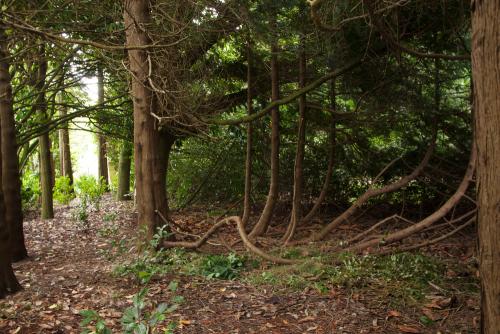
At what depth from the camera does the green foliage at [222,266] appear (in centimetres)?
538

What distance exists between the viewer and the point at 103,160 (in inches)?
689

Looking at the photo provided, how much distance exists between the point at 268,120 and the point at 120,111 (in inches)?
123

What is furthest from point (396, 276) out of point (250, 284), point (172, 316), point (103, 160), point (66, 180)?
point (103, 160)

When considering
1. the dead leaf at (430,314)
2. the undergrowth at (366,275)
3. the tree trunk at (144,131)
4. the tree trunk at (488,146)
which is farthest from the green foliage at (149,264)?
the tree trunk at (488,146)

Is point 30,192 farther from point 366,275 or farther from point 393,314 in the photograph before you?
point 393,314

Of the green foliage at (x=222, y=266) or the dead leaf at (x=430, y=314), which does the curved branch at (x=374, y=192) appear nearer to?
the green foliage at (x=222, y=266)

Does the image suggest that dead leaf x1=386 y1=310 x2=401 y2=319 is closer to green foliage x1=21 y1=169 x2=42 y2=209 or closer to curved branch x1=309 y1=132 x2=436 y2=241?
curved branch x1=309 y1=132 x2=436 y2=241

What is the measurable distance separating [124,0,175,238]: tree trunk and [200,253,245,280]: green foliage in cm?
114

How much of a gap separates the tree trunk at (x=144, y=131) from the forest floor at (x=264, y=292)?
665 mm

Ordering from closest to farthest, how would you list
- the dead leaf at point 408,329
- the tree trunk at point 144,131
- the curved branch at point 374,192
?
1. the dead leaf at point 408,329
2. the tree trunk at point 144,131
3. the curved branch at point 374,192

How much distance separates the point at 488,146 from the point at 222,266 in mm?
3743

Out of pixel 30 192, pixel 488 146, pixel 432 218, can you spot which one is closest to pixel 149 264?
pixel 432 218

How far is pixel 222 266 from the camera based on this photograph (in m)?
5.55

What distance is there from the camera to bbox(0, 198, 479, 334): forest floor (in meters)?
4.04
